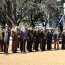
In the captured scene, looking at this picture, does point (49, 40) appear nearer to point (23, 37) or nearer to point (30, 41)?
point (30, 41)

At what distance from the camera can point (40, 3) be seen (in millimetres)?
47406

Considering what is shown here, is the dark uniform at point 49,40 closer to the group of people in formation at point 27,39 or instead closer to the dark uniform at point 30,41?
the group of people in formation at point 27,39

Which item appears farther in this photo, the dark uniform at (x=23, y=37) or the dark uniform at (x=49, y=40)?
the dark uniform at (x=49, y=40)

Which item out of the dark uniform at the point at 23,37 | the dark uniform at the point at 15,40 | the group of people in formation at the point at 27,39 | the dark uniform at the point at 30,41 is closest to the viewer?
the group of people in formation at the point at 27,39

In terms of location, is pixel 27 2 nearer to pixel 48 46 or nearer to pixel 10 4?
pixel 10 4

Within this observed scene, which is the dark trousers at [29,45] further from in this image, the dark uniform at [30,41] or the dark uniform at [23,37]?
the dark uniform at [23,37]

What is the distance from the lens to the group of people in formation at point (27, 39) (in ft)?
75.0

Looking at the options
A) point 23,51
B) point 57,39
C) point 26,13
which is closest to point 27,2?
point 26,13

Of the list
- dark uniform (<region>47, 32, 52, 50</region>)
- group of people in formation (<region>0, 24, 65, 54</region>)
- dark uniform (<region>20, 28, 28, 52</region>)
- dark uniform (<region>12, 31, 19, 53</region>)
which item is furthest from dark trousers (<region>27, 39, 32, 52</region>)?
dark uniform (<region>47, 32, 52, 50</region>)

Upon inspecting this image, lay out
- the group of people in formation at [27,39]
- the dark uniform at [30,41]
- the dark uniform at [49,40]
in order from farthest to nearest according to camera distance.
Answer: the dark uniform at [49,40], the dark uniform at [30,41], the group of people in formation at [27,39]

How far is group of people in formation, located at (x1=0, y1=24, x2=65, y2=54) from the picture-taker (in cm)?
2286

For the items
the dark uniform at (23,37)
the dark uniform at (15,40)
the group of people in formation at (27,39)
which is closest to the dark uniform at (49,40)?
the group of people in formation at (27,39)

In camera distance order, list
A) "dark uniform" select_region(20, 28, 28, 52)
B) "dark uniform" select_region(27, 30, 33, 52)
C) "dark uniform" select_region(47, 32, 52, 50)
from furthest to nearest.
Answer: "dark uniform" select_region(47, 32, 52, 50) → "dark uniform" select_region(27, 30, 33, 52) → "dark uniform" select_region(20, 28, 28, 52)

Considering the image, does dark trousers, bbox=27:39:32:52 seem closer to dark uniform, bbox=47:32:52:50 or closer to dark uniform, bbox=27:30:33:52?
dark uniform, bbox=27:30:33:52
